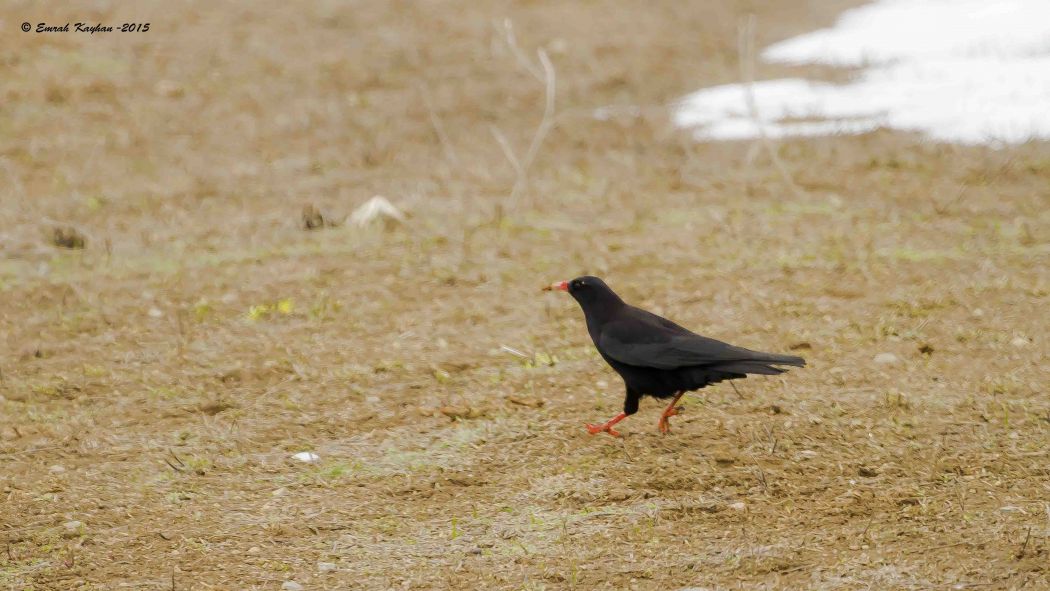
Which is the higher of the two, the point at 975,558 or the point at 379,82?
the point at 379,82

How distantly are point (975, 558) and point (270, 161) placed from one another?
8.65m

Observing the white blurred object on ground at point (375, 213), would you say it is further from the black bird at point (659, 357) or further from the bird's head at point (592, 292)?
the black bird at point (659, 357)

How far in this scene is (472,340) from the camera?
22.6 ft

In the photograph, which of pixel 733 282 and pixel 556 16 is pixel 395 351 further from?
pixel 556 16

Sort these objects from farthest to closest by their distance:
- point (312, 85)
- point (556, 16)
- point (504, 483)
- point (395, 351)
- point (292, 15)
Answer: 1. point (556, 16)
2. point (292, 15)
3. point (312, 85)
4. point (395, 351)
5. point (504, 483)

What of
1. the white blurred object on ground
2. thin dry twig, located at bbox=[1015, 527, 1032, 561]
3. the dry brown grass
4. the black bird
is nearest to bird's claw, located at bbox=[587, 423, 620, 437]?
the black bird

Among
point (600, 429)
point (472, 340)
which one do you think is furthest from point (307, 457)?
point (472, 340)

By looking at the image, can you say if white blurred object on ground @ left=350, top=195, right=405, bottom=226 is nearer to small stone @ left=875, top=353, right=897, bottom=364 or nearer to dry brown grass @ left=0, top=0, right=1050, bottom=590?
dry brown grass @ left=0, top=0, right=1050, bottom=590

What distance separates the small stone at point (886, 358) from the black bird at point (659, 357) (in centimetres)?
136

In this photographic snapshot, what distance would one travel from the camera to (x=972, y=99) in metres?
12.3

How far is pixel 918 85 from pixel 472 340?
8396 mm

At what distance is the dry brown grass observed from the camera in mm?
4363

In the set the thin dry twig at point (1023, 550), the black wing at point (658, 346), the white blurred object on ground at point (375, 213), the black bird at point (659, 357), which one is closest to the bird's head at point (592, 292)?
the black bird at point (659, 357)

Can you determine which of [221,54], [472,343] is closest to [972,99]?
[472,343]
